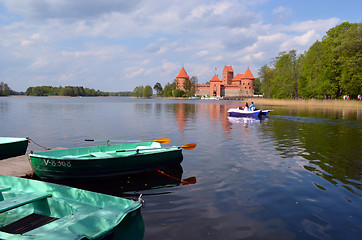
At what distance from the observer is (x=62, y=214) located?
5.16 metres

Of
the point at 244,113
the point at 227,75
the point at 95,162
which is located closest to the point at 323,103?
the point at 244,113

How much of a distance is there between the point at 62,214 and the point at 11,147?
349 inches

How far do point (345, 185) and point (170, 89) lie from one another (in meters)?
173

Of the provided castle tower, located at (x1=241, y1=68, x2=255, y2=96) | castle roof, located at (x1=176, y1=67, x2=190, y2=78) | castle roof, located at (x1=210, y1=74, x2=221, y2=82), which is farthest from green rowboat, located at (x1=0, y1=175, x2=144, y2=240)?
castle roof, located at (x1=176, y1=67, x2=190, y2=78)

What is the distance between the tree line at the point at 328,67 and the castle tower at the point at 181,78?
93455 millimetres

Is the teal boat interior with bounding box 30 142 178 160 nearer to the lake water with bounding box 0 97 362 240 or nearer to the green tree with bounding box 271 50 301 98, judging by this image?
the lake water with bounding box 0 97 362 240

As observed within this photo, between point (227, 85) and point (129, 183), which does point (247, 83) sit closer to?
point (227, 85)

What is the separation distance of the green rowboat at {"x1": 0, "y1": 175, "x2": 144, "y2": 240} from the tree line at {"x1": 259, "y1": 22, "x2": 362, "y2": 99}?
62.1 metres

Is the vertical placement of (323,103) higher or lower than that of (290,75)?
lower

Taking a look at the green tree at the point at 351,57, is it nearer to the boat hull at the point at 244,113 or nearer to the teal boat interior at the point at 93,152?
the boat hull at the point at 244,113

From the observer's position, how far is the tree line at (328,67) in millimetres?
54656

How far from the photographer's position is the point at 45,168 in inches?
338

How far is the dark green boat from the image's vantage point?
1173cm

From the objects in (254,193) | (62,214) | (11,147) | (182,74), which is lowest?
(254,193)
